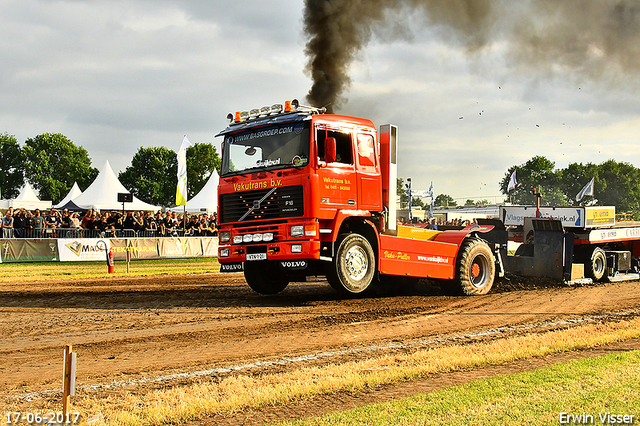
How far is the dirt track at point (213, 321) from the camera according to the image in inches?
247

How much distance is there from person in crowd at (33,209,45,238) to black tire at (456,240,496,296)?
18415mm

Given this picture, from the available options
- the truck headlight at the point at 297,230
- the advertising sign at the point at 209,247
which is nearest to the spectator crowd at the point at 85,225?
the advertising sign at the point at 209,247

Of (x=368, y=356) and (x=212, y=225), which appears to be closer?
(x=368, y=356)

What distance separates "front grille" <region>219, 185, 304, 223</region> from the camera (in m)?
10.5

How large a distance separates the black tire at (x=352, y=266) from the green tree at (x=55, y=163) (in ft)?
306

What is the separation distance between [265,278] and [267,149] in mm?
3369

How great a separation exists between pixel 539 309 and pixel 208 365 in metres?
6.60

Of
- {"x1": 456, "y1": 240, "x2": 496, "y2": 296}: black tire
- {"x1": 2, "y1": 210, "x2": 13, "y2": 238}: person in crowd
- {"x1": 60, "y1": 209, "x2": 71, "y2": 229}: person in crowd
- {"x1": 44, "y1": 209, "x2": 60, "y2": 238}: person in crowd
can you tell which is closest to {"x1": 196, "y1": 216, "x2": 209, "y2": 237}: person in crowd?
{"x1": 60, "y1": 209, "x2": 71, "y2": 229}: person in crowd

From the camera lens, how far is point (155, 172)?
300ft

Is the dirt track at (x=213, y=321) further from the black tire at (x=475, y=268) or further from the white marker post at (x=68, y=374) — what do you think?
the white marker post at (x=68, y=374)

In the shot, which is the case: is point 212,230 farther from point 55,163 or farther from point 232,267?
point 55,163

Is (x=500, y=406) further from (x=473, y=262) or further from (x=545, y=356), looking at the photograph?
(x=473, y=262)

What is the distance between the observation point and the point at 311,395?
489 cm

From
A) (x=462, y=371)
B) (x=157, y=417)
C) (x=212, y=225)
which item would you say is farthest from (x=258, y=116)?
(x=212, y=225)
